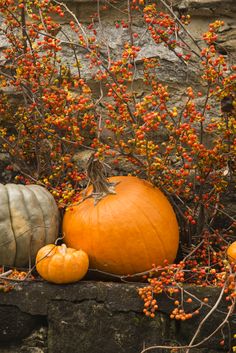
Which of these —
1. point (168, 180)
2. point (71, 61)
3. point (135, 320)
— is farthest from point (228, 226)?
point (71, 61)

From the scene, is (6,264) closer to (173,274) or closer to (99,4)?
(173,274)

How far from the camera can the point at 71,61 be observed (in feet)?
11.3

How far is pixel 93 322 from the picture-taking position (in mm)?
2398

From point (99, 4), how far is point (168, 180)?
1152mm

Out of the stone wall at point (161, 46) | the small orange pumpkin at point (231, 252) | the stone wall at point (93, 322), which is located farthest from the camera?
the stone wall at point (161, 46)

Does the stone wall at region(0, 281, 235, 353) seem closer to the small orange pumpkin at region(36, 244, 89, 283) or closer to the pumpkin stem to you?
the small orange pumpkin at region(36, 244, 89, 283)

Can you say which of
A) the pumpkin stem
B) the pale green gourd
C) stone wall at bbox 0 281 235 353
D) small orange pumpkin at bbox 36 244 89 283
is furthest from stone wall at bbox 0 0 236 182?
stone wall at bbox 0 281 235 353

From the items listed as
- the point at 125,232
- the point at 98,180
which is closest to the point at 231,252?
the point at 125,232

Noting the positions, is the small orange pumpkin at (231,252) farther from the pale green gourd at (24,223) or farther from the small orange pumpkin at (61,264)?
the pale green gourd at (24,223)

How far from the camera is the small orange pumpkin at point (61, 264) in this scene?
2.49 metres

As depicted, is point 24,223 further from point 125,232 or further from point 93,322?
point 93,322

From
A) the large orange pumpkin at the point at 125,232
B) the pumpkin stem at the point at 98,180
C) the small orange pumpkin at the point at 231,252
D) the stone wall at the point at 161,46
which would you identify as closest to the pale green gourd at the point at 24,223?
the large orange pumpkin at the point at 125,232

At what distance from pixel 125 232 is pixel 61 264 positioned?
1.04 feet

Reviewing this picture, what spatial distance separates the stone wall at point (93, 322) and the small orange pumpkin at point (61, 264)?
6 centimetres
